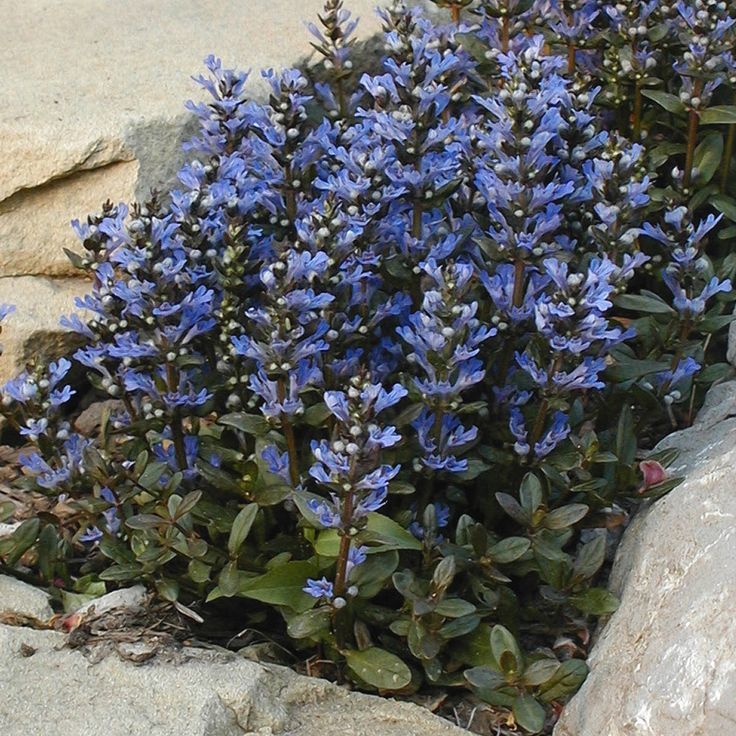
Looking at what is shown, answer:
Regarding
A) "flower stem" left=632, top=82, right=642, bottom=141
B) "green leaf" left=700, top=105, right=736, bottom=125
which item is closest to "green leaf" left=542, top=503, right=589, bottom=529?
"green leaf" left=700, top=105, right=736, bottom=125

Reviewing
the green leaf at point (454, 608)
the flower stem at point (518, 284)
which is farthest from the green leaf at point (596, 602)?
the flower stem at point (518, 284)

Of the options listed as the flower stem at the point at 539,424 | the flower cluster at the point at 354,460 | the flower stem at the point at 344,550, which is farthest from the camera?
the flower stem at the point at 539,424

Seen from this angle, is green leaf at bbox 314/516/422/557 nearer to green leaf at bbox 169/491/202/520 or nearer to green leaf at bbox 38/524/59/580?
green leaf at bbox 169/491/202/520

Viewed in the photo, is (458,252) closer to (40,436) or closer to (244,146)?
(244,146)

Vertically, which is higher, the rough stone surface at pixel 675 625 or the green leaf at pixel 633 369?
the green leaf at pixel 633 369

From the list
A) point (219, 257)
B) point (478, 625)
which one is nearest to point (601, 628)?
point (478, 625)

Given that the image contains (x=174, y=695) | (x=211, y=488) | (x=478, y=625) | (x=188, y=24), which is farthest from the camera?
(x=188, y=24)

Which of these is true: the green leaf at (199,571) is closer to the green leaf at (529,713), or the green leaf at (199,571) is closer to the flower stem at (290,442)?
the flower stem at (290,442)
